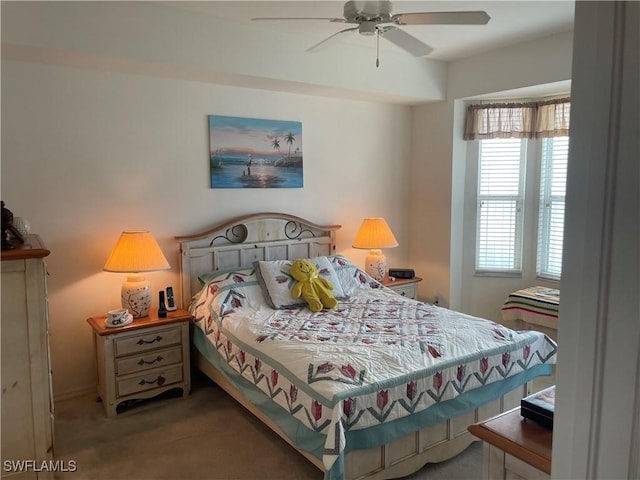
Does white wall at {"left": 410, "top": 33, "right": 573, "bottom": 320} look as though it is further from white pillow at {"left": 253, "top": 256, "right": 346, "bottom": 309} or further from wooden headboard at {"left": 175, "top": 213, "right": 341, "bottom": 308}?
white pillow at {"left": 253, "top": 256, "right": 346, "bottom": 309}

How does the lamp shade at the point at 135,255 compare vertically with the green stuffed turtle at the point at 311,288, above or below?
above

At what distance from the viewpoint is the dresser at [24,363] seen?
212cm

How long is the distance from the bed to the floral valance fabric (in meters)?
1.92

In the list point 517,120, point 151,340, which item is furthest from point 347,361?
point 517,120

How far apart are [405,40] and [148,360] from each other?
2.58 meters

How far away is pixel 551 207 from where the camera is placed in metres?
4.44

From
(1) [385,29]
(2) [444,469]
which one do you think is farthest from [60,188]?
(2) [444,469]

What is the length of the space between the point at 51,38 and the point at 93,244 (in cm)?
134

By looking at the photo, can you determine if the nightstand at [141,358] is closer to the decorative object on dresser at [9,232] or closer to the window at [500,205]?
the decorative object on dresser at [9,232]

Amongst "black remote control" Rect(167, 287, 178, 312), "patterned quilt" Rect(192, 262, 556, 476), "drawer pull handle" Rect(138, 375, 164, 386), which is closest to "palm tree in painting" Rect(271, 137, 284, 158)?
"patterned quilt" Rect(192, 262, 556, 476)

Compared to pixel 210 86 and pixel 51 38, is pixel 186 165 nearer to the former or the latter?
pixel 210 86

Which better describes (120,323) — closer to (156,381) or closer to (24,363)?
(156,381)

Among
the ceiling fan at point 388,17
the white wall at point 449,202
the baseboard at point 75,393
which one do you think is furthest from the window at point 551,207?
the baseboard at point 75,393

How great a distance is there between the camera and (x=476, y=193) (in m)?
4.72
